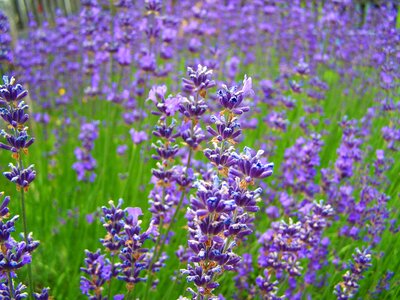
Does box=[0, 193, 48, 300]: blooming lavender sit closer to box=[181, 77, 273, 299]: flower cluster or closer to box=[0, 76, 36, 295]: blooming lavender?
box=[0, 76, 36, 295]: blooming lavender

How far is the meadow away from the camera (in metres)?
1.64

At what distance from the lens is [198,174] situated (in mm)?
2076

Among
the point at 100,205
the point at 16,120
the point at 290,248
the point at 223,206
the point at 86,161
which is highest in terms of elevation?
the point at 16,120

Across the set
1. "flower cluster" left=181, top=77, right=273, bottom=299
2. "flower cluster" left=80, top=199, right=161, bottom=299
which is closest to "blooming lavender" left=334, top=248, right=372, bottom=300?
"flower cluster" left=181, top=77, right=273, bottom=299

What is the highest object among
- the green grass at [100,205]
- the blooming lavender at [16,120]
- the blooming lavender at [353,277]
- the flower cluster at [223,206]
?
the blooming lavender at [16,120]

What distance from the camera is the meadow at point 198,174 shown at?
5.38ft

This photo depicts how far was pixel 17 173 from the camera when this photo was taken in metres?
1.72

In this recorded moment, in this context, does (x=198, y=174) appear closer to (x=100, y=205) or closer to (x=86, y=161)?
(x=100, y=205)

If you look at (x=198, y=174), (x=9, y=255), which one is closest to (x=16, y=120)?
(x=9, y=255)

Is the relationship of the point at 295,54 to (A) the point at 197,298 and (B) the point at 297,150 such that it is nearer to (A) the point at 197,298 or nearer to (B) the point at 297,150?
(B) the point at 297,150

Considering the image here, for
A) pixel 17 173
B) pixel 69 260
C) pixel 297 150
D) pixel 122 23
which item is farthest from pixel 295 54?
pixel 17 173

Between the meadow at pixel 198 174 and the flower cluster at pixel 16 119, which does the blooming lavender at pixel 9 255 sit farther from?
the flower cluster at pixel 16 119

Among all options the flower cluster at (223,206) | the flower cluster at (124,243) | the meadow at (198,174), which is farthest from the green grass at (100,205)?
the flower cluster at (223,206)

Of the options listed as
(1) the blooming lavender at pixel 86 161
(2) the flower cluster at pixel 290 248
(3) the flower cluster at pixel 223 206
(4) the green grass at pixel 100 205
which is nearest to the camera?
(3) the flower cluster at pixel 223 206
